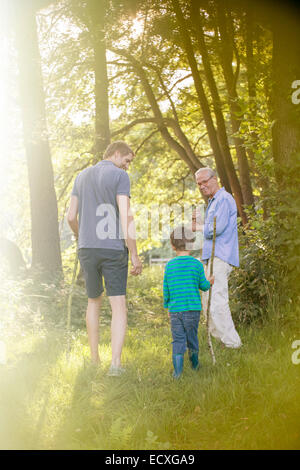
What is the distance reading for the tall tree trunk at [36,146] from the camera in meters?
9.69

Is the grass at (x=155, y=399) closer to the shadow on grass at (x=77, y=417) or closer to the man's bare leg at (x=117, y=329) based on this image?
the shadow on grass at (x=77, y=417)

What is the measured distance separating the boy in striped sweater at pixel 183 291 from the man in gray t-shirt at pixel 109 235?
37cm

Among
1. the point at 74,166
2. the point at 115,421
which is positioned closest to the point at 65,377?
the point at 115,421

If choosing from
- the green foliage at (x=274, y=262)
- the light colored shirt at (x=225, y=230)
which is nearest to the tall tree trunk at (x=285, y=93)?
A: the green foliage at (x=274, y=262)

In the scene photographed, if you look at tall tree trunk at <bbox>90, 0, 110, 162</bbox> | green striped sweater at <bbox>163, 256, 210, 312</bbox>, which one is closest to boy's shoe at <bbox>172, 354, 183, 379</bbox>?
green striped sweater at <bbox>163, 256, 210, 312</bbox>

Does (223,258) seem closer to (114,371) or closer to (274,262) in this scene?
(274,262)

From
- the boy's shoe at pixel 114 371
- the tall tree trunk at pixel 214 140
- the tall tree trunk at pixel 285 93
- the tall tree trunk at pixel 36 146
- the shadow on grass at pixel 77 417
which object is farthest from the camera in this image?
the tall tree trunk at pixel 214 140

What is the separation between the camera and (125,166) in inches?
194

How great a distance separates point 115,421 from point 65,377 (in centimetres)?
111

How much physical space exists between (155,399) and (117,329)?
76 cm

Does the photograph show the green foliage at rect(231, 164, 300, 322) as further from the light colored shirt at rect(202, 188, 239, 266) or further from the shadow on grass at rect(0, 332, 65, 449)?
the shadow on grass at rect(0, 332, 65, 449)

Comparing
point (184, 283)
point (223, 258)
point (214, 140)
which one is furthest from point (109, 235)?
point (214, 140)

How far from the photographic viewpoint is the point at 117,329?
464cm

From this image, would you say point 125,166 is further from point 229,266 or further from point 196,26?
point 196,26
